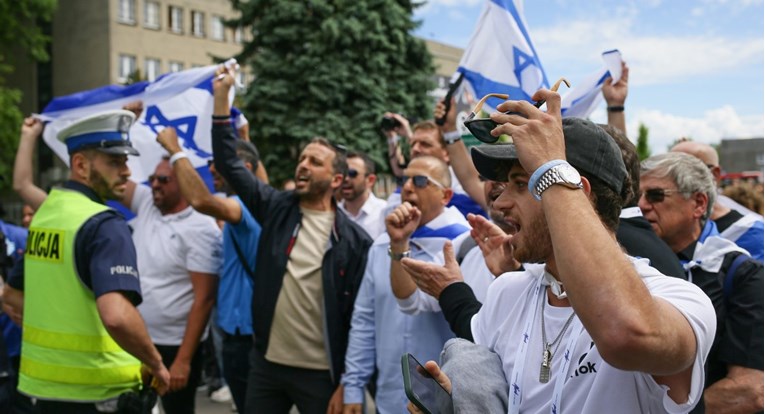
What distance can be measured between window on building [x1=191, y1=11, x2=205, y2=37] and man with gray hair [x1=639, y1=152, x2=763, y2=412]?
4618cm

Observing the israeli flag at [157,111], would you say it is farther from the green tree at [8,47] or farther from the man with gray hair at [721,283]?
the green tree at [8,47]

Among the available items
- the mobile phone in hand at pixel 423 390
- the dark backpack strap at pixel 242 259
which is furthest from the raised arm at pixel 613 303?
the dark backpack strap at pixel 242 259

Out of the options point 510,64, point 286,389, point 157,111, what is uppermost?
point 510,64

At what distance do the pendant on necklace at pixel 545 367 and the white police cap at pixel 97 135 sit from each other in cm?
294

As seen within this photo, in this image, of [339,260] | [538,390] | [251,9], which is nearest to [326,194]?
[339,260]

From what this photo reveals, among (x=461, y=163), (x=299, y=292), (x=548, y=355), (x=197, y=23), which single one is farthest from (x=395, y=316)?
(x=197, y=23)

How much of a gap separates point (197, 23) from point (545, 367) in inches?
1891

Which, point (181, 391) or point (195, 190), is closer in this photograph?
point (195, 190)

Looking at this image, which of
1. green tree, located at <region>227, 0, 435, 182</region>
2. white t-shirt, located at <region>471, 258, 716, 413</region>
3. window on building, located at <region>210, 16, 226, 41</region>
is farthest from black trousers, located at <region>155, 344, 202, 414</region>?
window on building, located at <region>210, 16, 226, 41</region>

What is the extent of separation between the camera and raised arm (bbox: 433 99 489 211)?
536 centimetres

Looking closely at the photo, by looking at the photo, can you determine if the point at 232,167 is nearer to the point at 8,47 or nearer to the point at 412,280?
the point at 412,280

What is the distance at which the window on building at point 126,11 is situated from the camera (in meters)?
42.8

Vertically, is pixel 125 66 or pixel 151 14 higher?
pixel 151 14

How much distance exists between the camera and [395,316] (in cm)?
397
